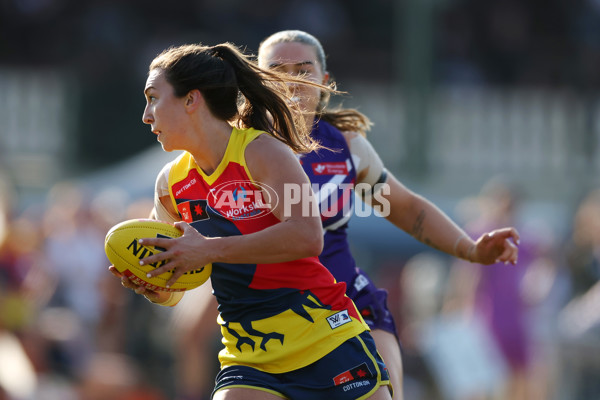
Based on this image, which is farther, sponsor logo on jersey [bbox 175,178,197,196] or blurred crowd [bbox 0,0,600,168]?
blurred crowd [bbox 0,0,600,168]

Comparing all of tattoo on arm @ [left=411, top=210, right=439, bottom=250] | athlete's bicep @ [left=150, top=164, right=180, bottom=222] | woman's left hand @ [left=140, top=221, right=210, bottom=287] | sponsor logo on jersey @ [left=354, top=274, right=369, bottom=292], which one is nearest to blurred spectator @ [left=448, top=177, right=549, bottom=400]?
tattoo on arm @ [left=411, top=210, right=439, bottom=250]

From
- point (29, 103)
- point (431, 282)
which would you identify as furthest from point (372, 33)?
point (431, 282)

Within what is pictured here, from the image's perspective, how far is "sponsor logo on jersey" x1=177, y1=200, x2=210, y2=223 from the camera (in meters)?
3.79

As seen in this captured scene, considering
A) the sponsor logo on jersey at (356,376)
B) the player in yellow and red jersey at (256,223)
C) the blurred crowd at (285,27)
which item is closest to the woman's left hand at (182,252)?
the player in yellow and red jersey at (256,223)

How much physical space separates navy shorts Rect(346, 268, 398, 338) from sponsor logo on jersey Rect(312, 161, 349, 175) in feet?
1.63

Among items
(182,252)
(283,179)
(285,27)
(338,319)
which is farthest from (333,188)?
(285,27)

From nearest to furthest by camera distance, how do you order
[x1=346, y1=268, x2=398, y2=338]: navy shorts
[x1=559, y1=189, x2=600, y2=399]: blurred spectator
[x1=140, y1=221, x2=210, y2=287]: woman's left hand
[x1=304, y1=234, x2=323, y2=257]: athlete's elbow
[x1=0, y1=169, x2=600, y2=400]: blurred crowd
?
1. [x1=140, y1=221, x2=210, y2=287]: woman's left hand
2. [x1=304, y1=234, x2=323, y2=257]: athlete's elbow
3. [x1=346, y1=268, x2=398, y2=338]: navy shorts
4. [x1=0, y1=169, x2=600, y2=400]: blurred crowd
5. [x1=559, y1=189, x2=600, y2=399]: blurred spectator

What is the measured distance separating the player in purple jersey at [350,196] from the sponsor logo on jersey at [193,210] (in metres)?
0.67

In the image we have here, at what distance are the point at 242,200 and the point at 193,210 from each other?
27cm

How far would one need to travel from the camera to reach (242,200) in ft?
12.0

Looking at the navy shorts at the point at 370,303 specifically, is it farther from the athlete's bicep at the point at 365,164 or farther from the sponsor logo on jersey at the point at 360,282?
the athlete's bicep at the point at 365,164

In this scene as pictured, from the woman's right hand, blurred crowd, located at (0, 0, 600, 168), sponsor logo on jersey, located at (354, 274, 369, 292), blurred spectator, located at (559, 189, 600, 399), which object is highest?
the woman's right hand

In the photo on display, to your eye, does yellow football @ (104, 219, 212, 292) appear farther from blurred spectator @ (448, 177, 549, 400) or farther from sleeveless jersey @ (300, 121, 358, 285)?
blurred spectator @ (448, 177, 549, 400)

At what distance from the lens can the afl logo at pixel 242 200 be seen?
11.9 ft
